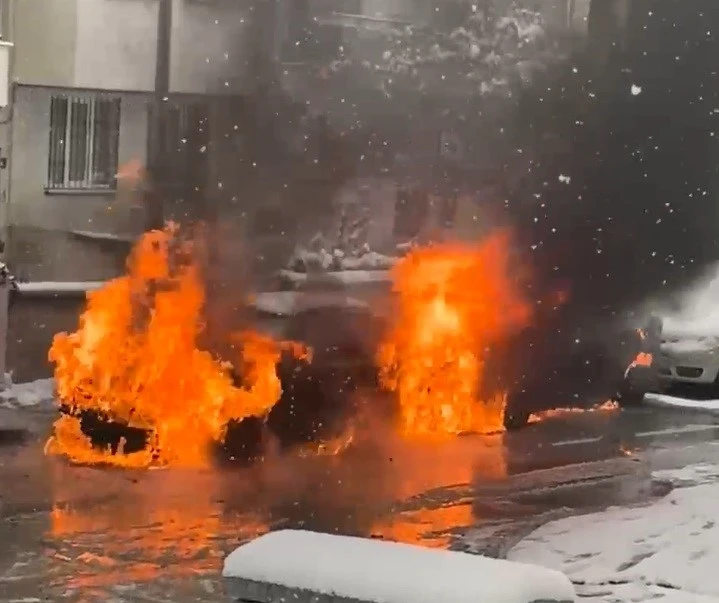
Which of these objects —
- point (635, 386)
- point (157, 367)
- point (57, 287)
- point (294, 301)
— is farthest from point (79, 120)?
point (635, 386)

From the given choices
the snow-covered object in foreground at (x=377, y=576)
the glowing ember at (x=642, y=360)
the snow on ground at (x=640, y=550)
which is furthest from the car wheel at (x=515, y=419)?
the snow-covered object in foreground at (x=377, y=576)

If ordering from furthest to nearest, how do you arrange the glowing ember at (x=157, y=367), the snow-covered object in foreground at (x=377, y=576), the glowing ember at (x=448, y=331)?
1. the glowing ember at (x=448, y=331)
2. the glowing ember at (x=157, y=367)
3. the snow-covered object in foreground at (x=377, y=576)

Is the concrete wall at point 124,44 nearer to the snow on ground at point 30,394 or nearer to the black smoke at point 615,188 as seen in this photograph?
the snow on ground at point 30,394

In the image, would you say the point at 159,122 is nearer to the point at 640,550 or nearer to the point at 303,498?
the point at 303,498

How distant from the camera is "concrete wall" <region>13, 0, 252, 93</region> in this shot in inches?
297

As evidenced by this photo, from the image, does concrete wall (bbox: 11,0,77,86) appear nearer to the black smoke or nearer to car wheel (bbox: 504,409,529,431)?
the black smoke

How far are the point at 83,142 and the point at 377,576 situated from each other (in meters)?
4.28

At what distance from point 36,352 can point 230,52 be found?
2322mm

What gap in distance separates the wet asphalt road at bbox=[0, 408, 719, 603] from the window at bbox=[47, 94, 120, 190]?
58.0 inches

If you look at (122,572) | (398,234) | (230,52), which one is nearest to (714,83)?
(398,234)

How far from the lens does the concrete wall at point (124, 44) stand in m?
7.55

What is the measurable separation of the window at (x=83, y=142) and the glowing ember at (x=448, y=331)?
2.30 metres

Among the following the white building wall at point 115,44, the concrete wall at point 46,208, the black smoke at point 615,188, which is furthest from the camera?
the black smoke at point 615,188

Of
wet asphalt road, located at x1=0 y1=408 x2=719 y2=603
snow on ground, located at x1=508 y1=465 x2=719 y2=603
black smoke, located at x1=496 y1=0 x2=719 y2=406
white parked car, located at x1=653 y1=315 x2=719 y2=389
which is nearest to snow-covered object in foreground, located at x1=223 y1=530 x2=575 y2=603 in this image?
wet asphalt road, located at x1=0 y1=408 x2=719 y2=603
